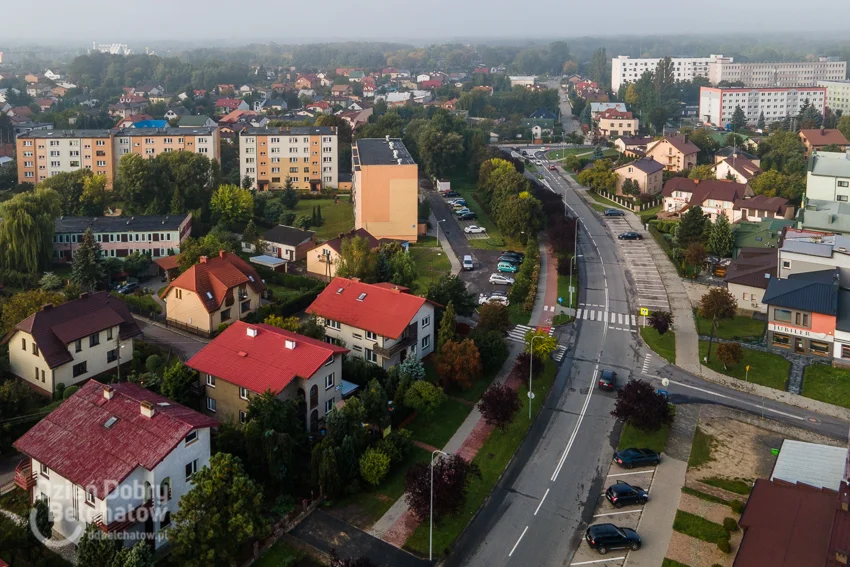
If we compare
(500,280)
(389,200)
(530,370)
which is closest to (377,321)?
(530,370)

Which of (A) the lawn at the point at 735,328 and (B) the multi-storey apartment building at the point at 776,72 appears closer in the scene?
(A) the lawn at the point at 735,328

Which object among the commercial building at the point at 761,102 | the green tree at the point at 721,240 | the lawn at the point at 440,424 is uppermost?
the commercial building at the point at 761,102

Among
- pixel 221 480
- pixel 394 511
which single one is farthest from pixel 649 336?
pixel 221 480

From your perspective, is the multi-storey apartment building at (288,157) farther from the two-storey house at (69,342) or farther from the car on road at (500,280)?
the two-storey house at (69,342)

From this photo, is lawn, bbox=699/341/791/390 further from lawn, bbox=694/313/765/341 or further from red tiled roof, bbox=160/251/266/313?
red tiled roof, bbox=160/251/266/313

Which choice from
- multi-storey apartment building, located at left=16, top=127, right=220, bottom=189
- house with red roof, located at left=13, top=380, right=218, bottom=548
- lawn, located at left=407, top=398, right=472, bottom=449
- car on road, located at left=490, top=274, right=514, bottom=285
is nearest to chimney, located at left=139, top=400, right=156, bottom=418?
house with red roof, located at left=13, top=380, right=218, bottom=548

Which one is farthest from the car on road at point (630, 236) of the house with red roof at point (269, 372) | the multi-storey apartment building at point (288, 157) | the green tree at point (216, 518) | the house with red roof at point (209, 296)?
the green tree at point (216, 518)
